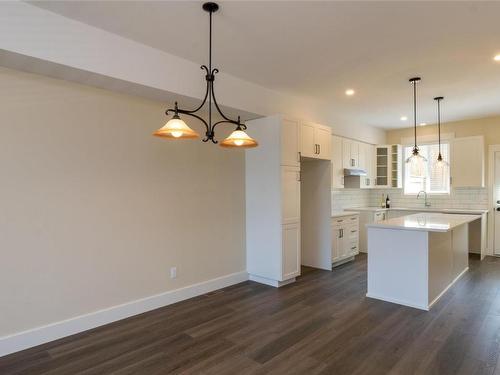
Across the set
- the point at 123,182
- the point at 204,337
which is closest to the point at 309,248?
the point at 204,337

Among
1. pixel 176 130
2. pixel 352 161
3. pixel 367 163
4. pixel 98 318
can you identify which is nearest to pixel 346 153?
pixel 352 161

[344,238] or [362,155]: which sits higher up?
[362,155]

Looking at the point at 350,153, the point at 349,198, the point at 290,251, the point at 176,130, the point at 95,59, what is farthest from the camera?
the point at 349,198

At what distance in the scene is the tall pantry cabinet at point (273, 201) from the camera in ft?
14.5

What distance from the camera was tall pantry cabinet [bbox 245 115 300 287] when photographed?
4434mm

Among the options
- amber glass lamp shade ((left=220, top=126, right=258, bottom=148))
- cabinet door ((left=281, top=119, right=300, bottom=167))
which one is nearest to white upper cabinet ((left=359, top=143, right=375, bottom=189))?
cabinet door ((left=281, top=119, right=300, bottom=167))

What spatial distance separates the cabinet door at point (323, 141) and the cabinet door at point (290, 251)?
4.17ft

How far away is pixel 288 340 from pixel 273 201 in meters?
1.96

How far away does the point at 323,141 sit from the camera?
16.8ft

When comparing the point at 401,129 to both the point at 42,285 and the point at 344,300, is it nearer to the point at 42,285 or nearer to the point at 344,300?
the point at 344,300

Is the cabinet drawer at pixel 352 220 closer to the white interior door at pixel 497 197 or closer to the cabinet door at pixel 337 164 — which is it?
the cabinet door at pixel 337 164

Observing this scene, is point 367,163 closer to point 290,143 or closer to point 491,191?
point 491,191

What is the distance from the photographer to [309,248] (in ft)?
18.3

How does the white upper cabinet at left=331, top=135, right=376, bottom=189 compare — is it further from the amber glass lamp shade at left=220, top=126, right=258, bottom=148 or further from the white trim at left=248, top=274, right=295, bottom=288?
the amber glass lamp shade at left=220, top=126, right=258, bottom=148
